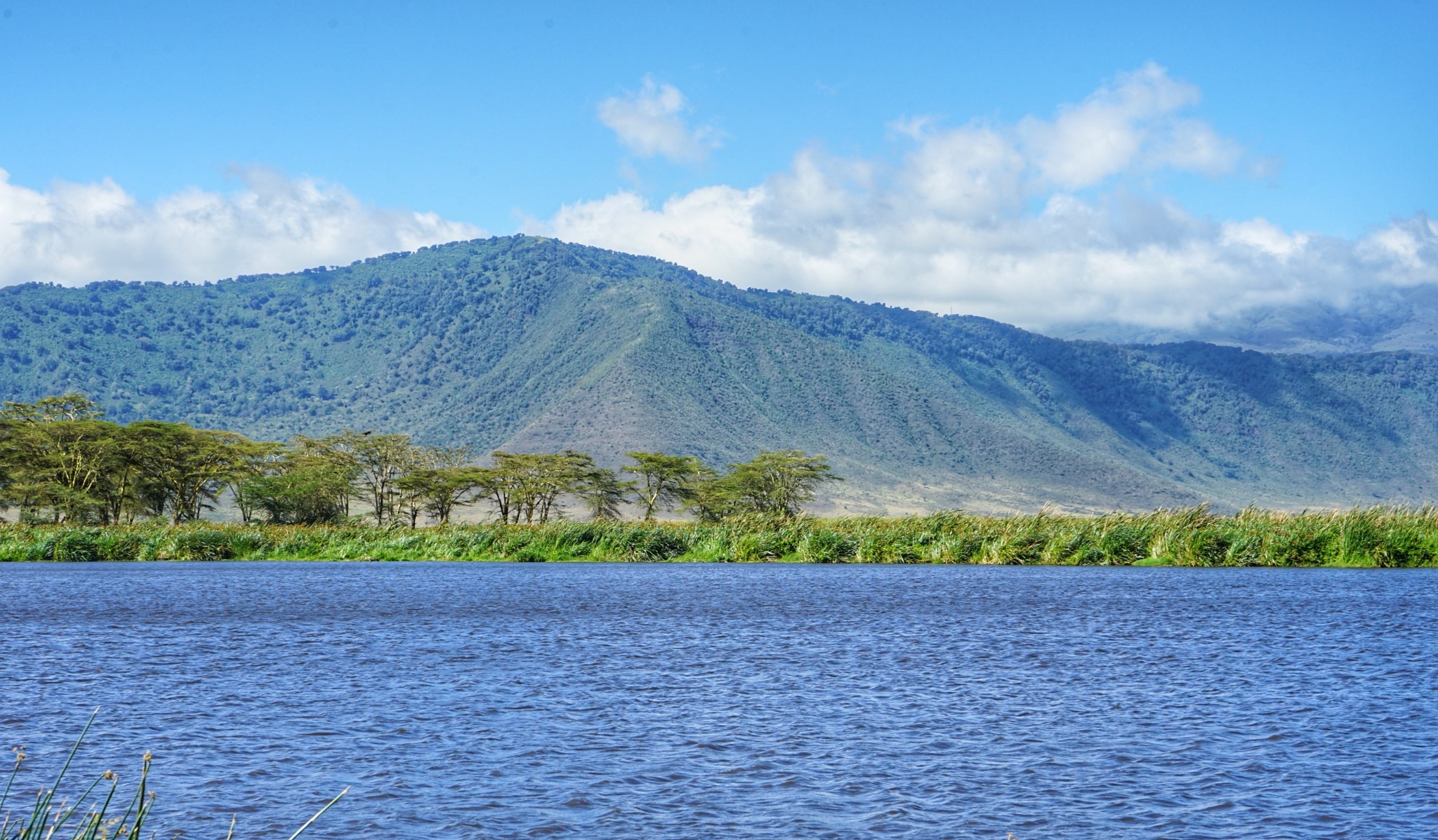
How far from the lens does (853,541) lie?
56250 mm

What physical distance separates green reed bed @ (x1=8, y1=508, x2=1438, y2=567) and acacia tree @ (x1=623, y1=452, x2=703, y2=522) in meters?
37.6

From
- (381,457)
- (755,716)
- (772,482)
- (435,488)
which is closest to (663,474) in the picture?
(772,482)

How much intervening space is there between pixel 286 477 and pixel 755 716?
76.4 meters

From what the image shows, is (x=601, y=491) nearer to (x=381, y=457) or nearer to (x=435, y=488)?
(x=435, y=488)

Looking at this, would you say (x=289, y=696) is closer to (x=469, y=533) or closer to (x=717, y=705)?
(x=717, y=705)

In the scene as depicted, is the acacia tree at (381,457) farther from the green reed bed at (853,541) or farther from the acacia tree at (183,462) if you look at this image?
the green reed bed at (853,541)

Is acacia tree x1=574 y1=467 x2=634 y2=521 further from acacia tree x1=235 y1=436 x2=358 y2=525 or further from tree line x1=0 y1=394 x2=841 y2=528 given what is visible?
acacia tree x1=235 y1=436 x2=358 y2=525

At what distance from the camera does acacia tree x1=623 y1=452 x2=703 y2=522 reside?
10538 cm

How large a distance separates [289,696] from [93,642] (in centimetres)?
932

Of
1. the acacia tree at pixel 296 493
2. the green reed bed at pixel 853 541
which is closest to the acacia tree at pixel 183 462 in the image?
the acacia tree at pixel 296 493

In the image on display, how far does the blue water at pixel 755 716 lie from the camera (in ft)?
42.6

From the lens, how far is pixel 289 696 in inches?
774

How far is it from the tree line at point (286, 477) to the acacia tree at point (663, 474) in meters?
0.14

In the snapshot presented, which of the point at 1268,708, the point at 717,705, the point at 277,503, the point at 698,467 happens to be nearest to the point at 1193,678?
the point at 1268,708
